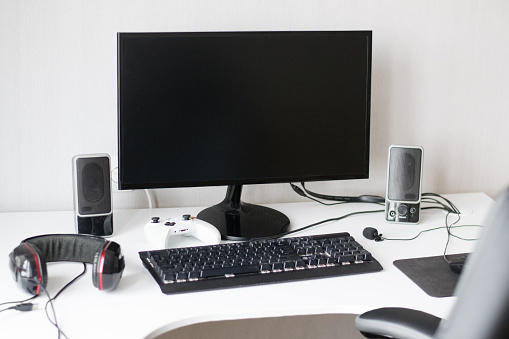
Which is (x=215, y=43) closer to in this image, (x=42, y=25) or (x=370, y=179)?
(x=42, y=25)

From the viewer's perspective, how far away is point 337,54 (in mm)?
1584

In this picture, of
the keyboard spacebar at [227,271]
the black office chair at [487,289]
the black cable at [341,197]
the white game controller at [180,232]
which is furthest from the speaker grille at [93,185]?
the black office chair at [487,289]

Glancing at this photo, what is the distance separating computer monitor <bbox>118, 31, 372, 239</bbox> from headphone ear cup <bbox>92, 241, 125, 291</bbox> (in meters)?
0.30

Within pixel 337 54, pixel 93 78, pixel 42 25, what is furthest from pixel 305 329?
pixel 42 25

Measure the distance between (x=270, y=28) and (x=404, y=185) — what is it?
0.56 m

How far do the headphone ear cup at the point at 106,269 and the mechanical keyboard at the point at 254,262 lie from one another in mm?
87

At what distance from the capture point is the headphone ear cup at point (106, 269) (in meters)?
1.20

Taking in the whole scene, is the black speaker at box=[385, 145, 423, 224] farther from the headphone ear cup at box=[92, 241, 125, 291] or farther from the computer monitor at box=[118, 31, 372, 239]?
the headphone ear cup at box=[92, 241, 125, 291]

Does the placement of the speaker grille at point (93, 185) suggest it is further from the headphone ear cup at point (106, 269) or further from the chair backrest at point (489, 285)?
the chair backrest at point (489, 285)

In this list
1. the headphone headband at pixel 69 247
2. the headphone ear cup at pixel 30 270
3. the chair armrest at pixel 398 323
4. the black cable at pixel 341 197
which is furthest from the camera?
the black cable at pixel 341 197

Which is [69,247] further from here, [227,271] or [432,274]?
[432,274]

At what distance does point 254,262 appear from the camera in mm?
1321

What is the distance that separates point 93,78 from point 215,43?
37cm

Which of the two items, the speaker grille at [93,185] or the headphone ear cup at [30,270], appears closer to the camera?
the headphone ear cup at [30,270]
